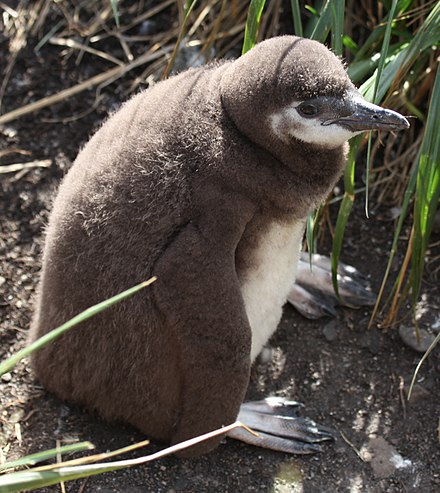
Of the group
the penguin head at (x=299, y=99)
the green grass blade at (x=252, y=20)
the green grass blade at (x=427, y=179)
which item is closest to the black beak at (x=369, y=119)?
the penguin head at (x=299, y=99)

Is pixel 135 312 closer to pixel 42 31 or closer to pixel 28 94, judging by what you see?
pixel 28 94

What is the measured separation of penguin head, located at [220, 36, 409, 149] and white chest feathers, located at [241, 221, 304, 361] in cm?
31

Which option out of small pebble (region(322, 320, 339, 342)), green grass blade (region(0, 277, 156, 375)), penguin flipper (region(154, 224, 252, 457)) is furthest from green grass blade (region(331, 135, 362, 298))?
green grass blade (region(0, 277, 156, 375))

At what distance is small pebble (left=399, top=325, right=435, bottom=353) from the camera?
3.10m

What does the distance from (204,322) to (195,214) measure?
301 mm

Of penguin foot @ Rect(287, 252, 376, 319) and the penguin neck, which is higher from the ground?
the penguin neck

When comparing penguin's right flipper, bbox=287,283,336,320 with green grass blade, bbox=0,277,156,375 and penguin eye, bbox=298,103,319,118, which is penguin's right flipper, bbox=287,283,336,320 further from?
green grass blade, bbox=0,277,156,375

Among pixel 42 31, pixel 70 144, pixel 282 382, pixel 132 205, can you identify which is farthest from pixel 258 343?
pixel 42 31

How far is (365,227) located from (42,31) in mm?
1810

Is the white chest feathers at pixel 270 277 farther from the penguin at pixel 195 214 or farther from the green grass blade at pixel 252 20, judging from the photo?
the green grass blade at pixel 252 20

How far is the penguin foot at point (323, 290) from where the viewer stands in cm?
324

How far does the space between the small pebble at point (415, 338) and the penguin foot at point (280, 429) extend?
0.47 meters

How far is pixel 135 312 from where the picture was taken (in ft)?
8.01

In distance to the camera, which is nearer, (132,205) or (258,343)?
(132,205)
